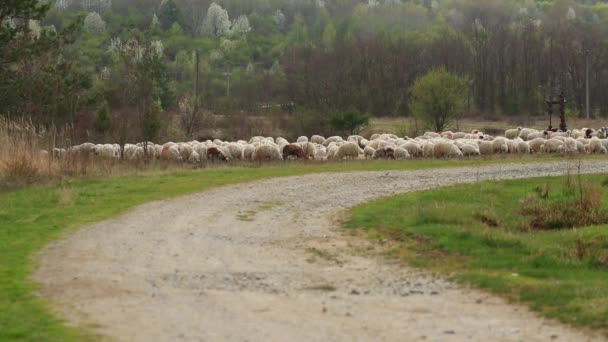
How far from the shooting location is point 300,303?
924 centimetres

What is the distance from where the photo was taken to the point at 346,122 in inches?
1945

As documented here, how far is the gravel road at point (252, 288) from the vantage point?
818cm

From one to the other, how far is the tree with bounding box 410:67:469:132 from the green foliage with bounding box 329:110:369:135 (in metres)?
4.77

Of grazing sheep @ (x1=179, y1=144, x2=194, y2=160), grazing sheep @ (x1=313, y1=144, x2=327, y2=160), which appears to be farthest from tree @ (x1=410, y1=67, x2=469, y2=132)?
grazing sheep @ (x1=179, y1=144, x2=194, y2=160)

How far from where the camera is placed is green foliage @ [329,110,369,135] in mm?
49312

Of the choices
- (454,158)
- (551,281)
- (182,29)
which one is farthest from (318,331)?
(182,29)

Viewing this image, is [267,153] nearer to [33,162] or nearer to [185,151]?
[185,151]

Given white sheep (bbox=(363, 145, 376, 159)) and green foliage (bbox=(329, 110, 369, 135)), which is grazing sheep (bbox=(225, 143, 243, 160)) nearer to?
white sheep (bbox=(363, 145, 376, 159))

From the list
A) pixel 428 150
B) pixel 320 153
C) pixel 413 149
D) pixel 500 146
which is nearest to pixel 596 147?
pixel 500 146

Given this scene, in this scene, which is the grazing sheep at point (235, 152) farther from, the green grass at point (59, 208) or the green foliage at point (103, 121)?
the green foliage at point (103, 121)

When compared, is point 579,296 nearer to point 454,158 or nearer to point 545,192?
point 545,192

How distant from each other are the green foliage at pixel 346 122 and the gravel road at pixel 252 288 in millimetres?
32814

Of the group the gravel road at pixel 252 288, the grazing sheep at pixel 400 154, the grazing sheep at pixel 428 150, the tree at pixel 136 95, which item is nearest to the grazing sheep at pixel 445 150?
the grazing sheep at pixel 428 150

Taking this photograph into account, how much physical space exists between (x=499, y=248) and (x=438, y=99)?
40.2m
